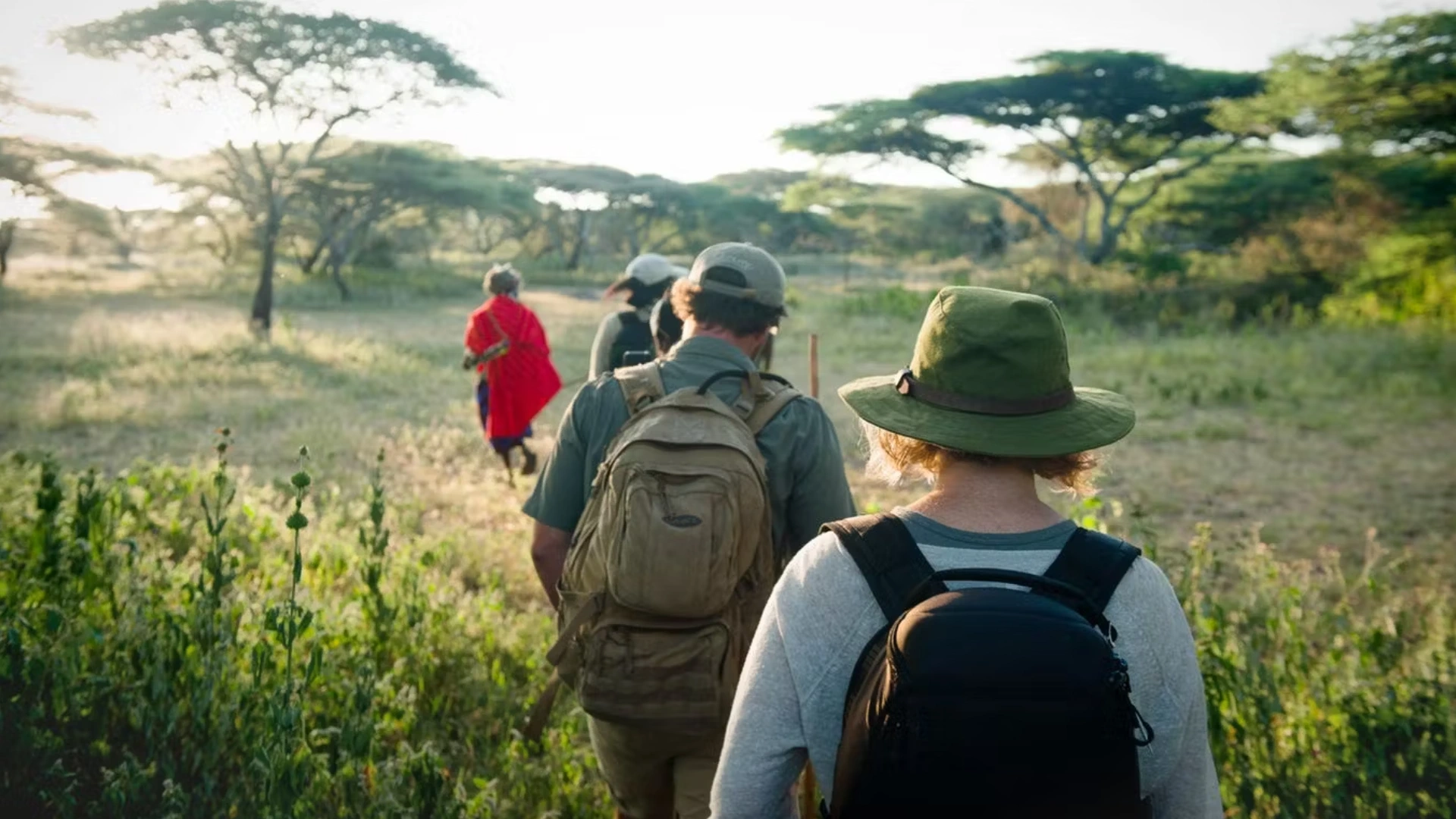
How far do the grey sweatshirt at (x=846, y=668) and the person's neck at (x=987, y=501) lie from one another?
0.02 m

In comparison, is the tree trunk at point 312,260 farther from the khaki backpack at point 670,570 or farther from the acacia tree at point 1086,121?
the khaki backpack at point 670,570

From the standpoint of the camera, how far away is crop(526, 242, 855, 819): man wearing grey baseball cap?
1908 mm

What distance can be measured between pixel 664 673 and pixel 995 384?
0.88 m

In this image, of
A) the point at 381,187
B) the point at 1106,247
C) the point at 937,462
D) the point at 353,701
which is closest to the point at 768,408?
the point at 937,462

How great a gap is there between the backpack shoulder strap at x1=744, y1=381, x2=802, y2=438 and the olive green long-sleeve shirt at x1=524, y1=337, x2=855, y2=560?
1cm

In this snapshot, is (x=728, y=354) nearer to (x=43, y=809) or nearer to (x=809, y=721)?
(x=809, y=721)

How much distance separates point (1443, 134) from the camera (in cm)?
1563

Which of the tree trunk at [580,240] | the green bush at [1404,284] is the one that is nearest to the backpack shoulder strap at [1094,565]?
the green bush at [1404,284]

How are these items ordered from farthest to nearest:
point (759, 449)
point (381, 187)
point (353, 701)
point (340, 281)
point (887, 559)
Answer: point (381, 187), point (340, 281), point (353, 701), point (759, 449), point (887, 559)

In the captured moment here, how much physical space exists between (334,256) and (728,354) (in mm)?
28333

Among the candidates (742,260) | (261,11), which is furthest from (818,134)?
(742,260)

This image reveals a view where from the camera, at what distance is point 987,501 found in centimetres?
130

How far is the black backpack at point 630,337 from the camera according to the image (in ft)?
16.3

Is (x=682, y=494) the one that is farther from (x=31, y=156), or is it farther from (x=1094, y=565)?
(x=31, y=156)
